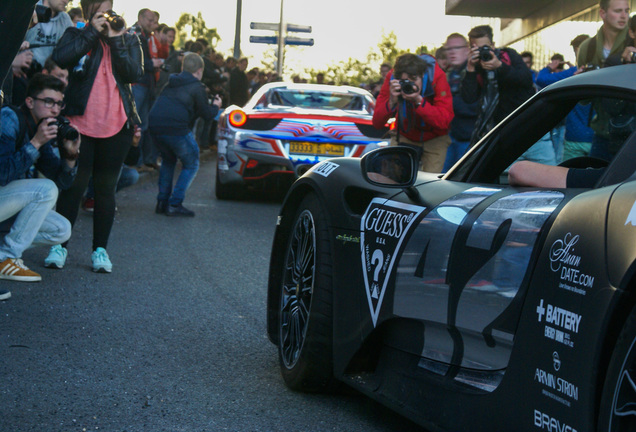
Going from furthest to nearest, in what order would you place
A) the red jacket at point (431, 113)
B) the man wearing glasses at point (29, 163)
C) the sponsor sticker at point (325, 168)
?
the red jacket at point (431, 113)
the man wearing glasses at point (29, 163)
the sponsor sticker at point (325, 168)

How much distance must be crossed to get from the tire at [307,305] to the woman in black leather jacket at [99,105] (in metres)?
2.82

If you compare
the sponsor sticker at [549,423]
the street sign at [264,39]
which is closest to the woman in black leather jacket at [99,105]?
the sponsor sticker at [549,423]

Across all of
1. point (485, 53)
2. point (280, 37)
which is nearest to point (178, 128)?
point (485, 53)

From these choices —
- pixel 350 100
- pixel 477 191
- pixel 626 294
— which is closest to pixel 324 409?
pixel 477 191

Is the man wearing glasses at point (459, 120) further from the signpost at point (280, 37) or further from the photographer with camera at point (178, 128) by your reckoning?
the signpost at point (280, 37)

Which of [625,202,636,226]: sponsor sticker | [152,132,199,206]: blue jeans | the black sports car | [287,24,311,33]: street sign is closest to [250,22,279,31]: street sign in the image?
[287,24,311,33]: street sign

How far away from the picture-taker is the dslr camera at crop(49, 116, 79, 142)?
20.6 ft

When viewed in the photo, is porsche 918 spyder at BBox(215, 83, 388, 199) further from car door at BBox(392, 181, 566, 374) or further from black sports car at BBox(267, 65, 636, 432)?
car door at BBox(392, 181, 566, 374)

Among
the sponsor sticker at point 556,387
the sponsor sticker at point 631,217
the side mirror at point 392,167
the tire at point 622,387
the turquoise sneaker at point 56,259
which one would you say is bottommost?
the turquoise sneaker at point 56,259

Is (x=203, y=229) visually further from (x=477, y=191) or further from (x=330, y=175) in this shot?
(x=477, y=191)

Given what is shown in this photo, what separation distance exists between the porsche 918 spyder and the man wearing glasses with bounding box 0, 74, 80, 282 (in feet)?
15.7

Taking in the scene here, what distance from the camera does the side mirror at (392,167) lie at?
3.51m

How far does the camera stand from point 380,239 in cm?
343

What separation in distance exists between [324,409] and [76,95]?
3819mm
